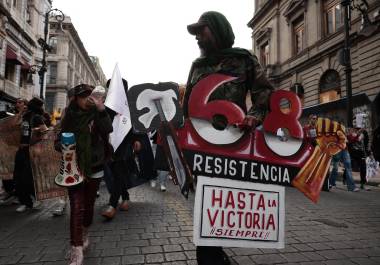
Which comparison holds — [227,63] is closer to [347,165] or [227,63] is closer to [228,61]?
[228,61]

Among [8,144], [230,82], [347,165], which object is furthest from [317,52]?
[230,82]

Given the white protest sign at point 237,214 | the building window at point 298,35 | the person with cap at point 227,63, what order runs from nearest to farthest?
the white protest sign at point 237,214
the person with cap at point 227,63
the building window at point 298,35

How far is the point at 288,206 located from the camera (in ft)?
19.0

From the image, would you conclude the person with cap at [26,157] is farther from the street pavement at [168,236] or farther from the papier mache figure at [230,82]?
the papier mache figure at [230,82]

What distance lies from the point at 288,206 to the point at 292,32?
72.9ft

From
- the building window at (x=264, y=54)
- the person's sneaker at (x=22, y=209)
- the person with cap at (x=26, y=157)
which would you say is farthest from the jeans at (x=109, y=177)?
the building window at (x=264, y=54)

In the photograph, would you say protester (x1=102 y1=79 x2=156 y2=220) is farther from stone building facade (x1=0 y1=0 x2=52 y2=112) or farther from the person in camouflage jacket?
stone building facade (x1=0 y1=0 x2=52 y2=112)

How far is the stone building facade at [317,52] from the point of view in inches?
655

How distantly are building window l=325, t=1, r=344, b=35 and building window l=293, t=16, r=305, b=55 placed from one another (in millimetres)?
2859

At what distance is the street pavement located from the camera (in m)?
3.08

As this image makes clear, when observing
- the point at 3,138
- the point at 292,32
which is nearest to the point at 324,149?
the point at 3,138

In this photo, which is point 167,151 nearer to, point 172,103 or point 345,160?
point 172,103

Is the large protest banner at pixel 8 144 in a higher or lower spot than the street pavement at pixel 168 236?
higher

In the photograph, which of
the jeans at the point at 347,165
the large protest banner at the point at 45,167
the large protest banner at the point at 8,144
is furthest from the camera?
the jeans at the point at 347,165
